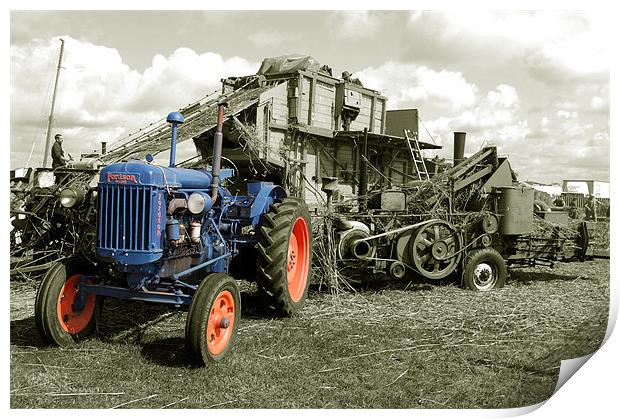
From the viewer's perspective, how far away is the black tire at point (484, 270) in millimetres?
7719

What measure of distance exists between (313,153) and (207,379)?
8895 millimetres

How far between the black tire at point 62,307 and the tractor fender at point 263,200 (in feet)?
5.53

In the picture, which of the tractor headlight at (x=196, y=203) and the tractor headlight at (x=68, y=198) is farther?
the tractor headlight at (x=68, y=198)

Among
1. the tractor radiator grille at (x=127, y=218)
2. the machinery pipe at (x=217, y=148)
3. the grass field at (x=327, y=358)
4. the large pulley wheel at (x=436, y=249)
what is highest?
the machinery pipe at (x=217, y=148)

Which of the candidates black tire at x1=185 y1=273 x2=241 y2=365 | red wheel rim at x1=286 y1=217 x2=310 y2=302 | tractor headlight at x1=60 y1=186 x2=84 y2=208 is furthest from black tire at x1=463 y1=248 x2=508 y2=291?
tractor headlight at x1=60 y1=186 x2=84 y2=208

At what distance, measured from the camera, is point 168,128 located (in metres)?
9.73

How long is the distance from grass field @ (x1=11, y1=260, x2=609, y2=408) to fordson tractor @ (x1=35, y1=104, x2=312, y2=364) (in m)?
0.27

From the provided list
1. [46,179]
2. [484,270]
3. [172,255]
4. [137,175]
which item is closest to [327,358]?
[172,255]

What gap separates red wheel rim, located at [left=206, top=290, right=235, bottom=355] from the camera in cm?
443

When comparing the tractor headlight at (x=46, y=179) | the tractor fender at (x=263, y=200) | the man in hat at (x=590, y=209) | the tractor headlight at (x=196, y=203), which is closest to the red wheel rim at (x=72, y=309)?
the tractor headlight at (x=196, y=203)

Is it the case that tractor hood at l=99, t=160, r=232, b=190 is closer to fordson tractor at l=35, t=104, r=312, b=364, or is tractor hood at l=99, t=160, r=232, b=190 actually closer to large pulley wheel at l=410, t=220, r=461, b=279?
fordson tractor at l=35, t=104, r=312, b=364

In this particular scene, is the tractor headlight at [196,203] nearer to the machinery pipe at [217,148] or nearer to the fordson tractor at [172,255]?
the fordson tractor at [172,255]

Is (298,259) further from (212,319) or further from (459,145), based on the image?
(459,145)

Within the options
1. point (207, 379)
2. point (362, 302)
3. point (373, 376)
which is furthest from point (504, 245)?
point (207, 379)
